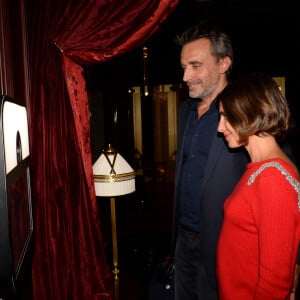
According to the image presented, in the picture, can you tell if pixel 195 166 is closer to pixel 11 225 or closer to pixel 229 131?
pixel 229 131

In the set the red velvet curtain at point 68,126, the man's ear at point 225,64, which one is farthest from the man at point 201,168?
the red velvet curtain at point 68,126

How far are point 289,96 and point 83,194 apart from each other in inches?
149

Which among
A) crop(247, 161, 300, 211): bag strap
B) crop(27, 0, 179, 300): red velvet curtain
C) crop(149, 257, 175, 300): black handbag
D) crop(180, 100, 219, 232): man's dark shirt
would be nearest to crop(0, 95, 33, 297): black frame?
crop(27, 0, 179, 300): red velvet curtain

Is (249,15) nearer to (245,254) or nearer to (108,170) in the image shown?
(108,170)

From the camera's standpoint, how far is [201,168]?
78.8 inches

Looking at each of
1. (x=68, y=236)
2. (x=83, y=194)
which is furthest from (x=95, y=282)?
(x=83, y=194)

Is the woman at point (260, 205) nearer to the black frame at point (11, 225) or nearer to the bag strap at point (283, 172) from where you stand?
the bag strap at point (283, 172)

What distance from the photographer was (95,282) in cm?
229

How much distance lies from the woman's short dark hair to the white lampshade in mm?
1264

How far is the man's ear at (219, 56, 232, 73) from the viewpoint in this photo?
2.09 metres

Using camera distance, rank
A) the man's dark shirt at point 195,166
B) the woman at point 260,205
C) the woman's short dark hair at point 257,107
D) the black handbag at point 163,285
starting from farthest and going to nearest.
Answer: the black handbag at point 163,285 → the man's dark shirt at point 195,166 → the woman's short dark hair at point 257,107 → the woman at point 260,205

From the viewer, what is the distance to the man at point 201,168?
6.03 ft

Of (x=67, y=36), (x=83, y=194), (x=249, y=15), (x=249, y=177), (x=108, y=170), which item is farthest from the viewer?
(x=249, y=15)

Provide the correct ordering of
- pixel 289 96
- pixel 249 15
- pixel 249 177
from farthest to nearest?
1. pixel 289 96
2. pixel 249 15
3. pixel 249 177
